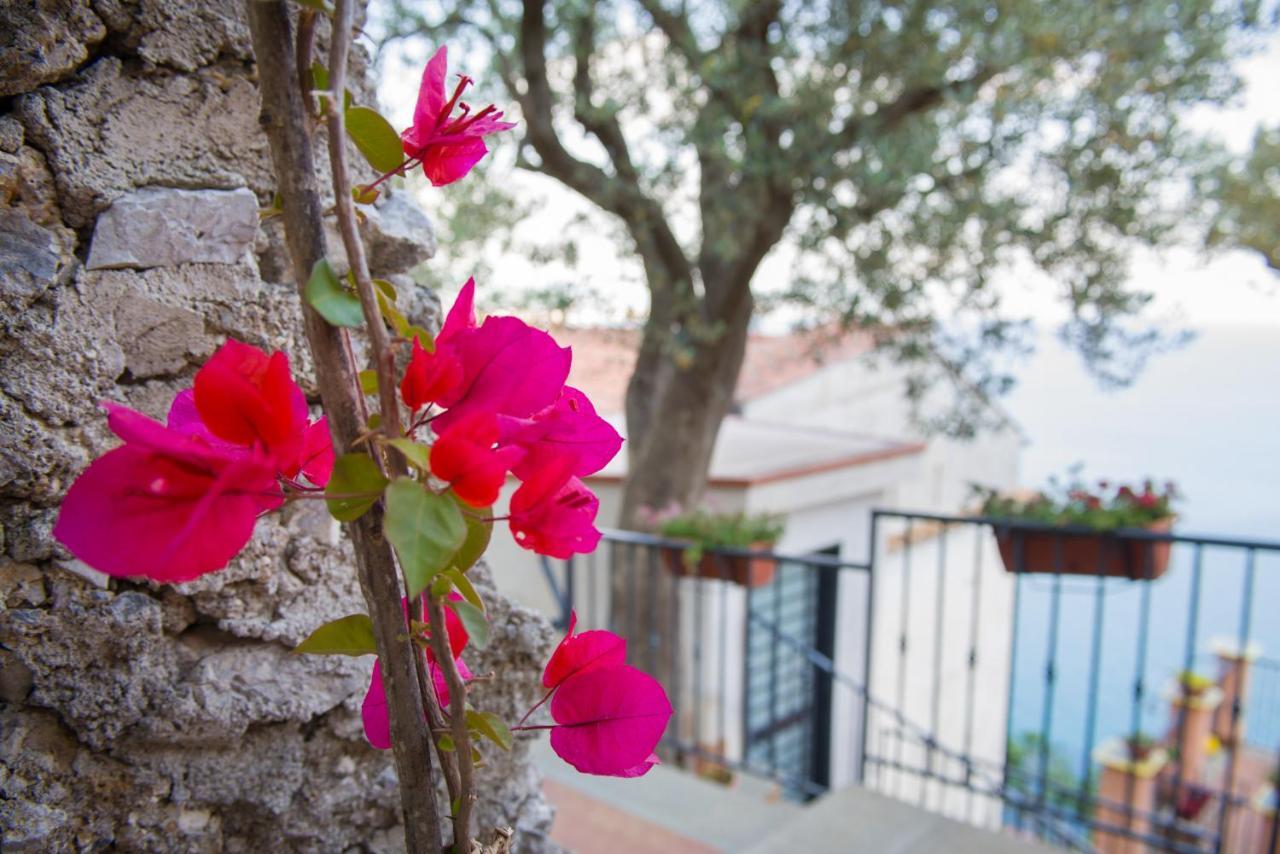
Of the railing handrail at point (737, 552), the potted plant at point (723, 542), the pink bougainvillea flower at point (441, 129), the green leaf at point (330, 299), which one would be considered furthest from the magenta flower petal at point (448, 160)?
the potted plant at point (723, 542)

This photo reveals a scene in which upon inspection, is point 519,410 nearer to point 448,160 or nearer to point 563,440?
point 563,440

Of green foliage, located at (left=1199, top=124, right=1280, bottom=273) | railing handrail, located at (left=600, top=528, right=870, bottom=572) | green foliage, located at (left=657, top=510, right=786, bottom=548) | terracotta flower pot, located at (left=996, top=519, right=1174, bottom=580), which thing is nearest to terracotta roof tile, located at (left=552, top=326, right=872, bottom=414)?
green foliage, located at (left=1199, top=124, right=1280, bottom=273)

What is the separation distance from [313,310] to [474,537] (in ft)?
0.47

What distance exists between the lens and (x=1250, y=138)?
15.9ft

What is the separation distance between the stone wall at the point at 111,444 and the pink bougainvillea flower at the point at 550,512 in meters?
0.48

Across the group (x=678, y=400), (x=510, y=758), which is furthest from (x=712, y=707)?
(x=510, y=758)

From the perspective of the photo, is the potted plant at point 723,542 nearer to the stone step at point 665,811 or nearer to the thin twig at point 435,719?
the stone step at point 665,811

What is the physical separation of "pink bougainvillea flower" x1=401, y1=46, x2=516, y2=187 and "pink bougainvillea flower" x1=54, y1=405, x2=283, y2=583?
223 mm

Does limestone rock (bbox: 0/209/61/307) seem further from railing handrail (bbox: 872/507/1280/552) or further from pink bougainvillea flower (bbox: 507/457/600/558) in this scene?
railing handrail (bbox: 872/507/1280/552)

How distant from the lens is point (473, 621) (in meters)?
0.45

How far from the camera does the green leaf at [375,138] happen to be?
1.63 ft

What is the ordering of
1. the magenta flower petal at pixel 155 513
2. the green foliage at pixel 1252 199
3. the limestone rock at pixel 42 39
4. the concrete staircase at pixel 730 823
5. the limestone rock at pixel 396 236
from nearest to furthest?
1. the magenta flower petal at pixel 155 513
2. the limestone rock at pixel 42 39
3. the limestone rock at pixel 396 236
4. the concrete staircase at pixel 730 823
5. the green foliage at pixel 1252 199

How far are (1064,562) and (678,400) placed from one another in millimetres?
2746

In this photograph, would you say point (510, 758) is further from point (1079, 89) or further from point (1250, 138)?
point (1250, 138)
